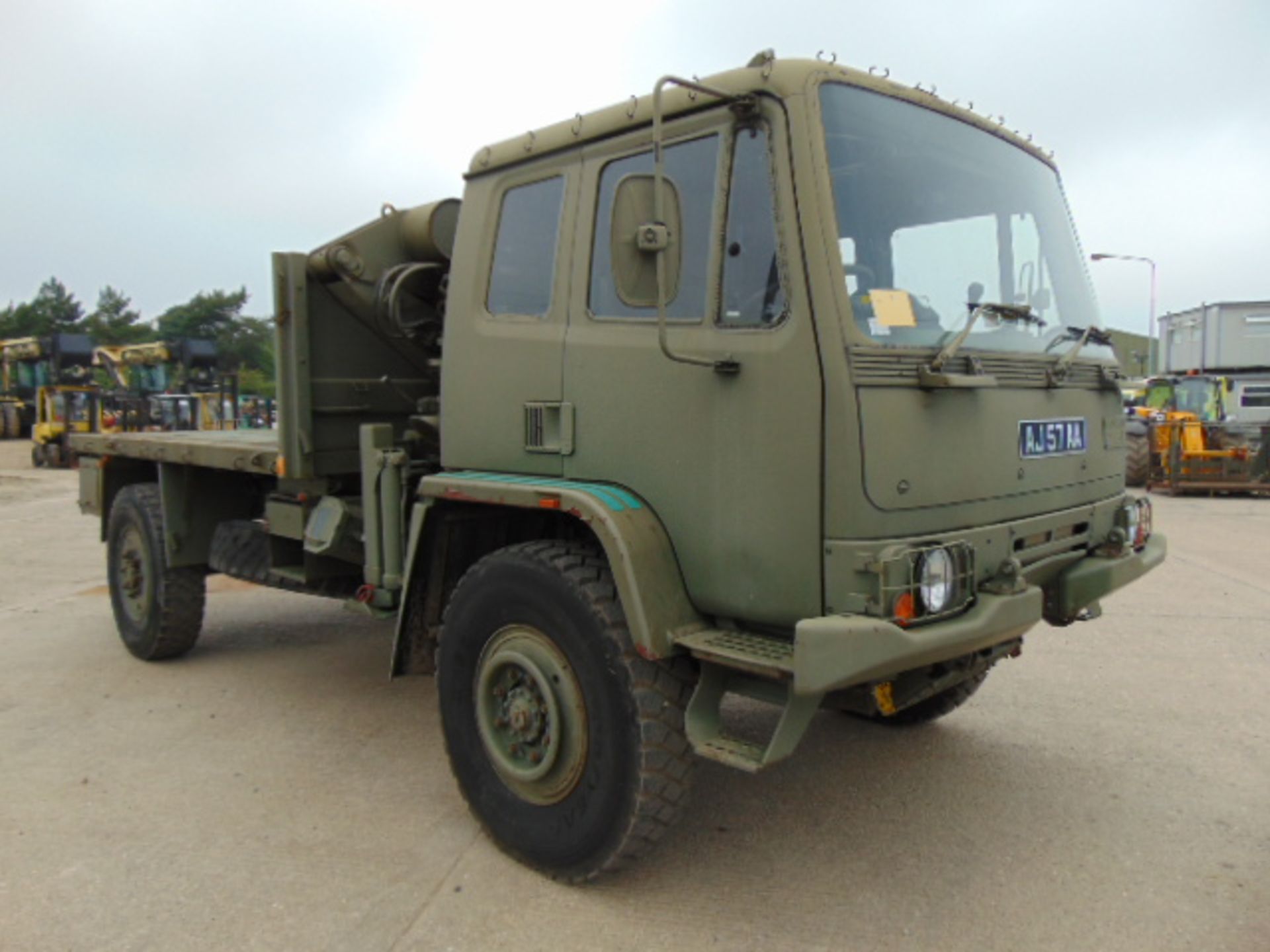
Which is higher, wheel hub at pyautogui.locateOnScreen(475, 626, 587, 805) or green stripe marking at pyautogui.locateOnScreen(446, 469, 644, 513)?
green stripe marking at pyautogui.locateOnScreen(446, 469, 644, 513)

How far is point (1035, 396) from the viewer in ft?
11.5

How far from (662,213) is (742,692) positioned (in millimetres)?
1505

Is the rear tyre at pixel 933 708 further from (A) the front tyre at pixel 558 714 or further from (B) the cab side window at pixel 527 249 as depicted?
(B) the cab side window at pixel 527 249

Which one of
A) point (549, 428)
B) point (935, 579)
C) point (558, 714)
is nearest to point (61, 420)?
point (549, 428)

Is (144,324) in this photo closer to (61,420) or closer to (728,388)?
(61,420)

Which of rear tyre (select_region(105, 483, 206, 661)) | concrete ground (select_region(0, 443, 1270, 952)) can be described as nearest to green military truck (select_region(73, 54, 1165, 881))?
concrete ground (select_region(0, 443, 1270, 952))

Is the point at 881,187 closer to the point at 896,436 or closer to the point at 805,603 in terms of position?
the point at 896,436

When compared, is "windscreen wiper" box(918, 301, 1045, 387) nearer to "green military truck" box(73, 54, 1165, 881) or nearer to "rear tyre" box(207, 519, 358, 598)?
"green military truck" box(73, 54, 1165, 881)

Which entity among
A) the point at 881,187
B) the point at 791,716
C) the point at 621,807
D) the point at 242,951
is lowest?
the point at 242,951

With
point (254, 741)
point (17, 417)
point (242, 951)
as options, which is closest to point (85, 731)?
point (254, 741)

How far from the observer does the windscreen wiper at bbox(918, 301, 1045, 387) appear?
301cm

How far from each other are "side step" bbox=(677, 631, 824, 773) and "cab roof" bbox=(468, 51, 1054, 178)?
1.65m

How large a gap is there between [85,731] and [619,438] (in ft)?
11.3

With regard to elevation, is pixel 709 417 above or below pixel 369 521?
above
